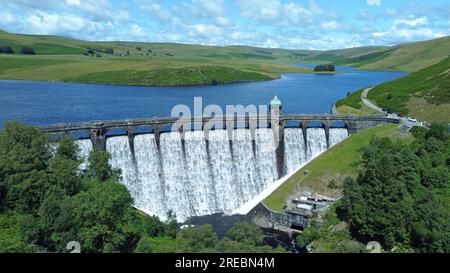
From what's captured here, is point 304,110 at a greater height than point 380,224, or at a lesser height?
greater

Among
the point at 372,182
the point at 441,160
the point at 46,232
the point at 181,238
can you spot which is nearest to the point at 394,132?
the point at 441,160

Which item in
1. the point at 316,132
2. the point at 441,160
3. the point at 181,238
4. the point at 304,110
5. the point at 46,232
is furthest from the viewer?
the point at 304,110

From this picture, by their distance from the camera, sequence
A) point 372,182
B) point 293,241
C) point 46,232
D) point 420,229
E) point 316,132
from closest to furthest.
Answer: point 46,232 → point 420,229 → point 372,182 → point 293,241 → point 316,132

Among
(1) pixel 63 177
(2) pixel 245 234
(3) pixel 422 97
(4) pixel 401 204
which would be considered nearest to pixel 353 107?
(3) pixel 422 97

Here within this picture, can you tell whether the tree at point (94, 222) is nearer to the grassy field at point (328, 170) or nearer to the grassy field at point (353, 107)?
the grassy field at point (328, 170)

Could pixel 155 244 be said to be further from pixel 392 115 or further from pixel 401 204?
pixel 392 115

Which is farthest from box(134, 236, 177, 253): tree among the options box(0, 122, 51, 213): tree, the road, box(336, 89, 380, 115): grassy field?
box(336, 89, 380, 115): grassy field

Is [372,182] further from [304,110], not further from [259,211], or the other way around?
[304,110]
